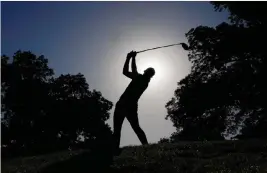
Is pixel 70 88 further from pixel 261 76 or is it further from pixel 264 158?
pixel 264 158

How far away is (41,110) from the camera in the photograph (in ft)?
166

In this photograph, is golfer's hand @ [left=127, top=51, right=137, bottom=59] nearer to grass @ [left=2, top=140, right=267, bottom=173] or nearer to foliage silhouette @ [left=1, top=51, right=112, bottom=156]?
grass @ [left=2, top=140, right=267, bottom=173]

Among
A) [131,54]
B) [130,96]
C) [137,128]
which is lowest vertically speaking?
[137,128]

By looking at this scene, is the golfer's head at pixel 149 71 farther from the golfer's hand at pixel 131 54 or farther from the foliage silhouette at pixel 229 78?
the foliage silhouette at pixel 229 78

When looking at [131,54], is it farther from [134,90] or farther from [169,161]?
[169,161]

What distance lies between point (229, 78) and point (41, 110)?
2791cm

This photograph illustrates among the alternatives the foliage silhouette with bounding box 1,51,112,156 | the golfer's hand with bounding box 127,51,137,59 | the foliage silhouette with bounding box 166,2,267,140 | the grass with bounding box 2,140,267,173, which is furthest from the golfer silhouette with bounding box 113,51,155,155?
the foliage silhouette with bounding box 1,51,112,156

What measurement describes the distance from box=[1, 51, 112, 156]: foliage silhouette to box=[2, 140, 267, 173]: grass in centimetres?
3699

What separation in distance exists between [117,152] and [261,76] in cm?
2243

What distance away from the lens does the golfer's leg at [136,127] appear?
11.1m

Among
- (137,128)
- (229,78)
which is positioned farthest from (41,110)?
(137,128)

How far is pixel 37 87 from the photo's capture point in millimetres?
50781

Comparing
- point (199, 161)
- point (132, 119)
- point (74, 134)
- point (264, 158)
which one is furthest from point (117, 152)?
point (74, 134)

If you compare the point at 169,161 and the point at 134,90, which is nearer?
the point at 169,161
